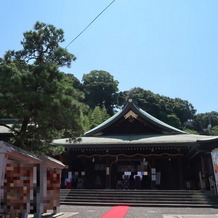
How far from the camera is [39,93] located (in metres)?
9.55

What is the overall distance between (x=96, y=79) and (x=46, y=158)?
2440 inches

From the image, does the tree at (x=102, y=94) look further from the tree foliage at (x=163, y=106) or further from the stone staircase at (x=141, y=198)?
the stone staircase at (x=141, y=198)

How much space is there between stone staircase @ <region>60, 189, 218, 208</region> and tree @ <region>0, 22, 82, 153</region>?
6.73 meters

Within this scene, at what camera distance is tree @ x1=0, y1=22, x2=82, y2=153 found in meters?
9.56

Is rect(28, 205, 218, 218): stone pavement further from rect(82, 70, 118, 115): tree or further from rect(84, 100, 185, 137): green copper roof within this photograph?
rect(82, 70, 118, 115): tree

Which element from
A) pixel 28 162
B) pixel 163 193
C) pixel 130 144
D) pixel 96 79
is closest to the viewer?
pixel 28 162

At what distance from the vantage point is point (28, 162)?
868cm

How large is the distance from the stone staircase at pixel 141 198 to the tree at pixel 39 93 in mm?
6726

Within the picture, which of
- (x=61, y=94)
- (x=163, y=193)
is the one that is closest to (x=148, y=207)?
(x=163, y=193)

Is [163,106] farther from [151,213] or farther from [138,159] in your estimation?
[151,213]

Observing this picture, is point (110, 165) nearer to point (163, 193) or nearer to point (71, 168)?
point (71, 168)

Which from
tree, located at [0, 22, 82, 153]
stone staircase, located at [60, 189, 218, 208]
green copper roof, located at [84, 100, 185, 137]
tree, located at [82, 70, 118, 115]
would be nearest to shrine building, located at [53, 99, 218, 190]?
green copper roof, located at [84, 100, 185, 137]

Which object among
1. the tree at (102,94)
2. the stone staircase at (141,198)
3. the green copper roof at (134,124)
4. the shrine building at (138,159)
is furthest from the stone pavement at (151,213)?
the tree at (102,94)

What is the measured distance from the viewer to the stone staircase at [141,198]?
50.8 feet
